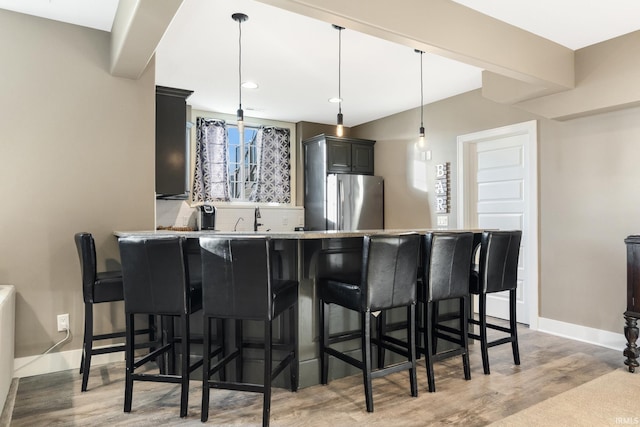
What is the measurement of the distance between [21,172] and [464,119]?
4352 millimetres

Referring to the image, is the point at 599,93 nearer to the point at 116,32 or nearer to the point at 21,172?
the point at 116,32

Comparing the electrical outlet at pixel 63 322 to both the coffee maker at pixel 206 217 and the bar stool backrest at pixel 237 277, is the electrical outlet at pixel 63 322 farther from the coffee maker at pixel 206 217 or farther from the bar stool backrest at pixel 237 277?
the coffee maker at pixel 206 217

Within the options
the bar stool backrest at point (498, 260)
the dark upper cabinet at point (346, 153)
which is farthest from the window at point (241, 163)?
the bar stool backrest at point (498, 260)

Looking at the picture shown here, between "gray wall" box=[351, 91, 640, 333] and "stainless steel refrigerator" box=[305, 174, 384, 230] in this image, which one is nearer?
"gray wall" box=[351, 91, 640, 333]

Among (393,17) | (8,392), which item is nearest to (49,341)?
(8,392)

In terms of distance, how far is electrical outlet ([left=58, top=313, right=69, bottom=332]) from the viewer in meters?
2.89

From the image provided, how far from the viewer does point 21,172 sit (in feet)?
9.18

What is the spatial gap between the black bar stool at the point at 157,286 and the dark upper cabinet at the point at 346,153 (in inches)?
143

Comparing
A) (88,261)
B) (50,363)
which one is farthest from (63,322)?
(88,261)

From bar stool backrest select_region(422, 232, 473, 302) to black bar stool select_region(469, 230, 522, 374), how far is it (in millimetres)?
213

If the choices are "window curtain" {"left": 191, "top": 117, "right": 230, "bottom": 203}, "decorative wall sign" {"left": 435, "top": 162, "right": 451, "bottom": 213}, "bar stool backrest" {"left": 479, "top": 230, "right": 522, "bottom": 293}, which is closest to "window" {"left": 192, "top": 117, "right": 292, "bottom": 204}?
"window curtain" {"left": 191, "top": 117, "right": 230, "bottom": 203}

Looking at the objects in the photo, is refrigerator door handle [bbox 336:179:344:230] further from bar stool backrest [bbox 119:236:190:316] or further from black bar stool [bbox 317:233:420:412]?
bar stool backrest [bbox 119:236:190:316]

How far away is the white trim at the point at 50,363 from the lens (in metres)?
2.75

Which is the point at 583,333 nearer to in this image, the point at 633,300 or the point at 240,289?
the point at 633,300
